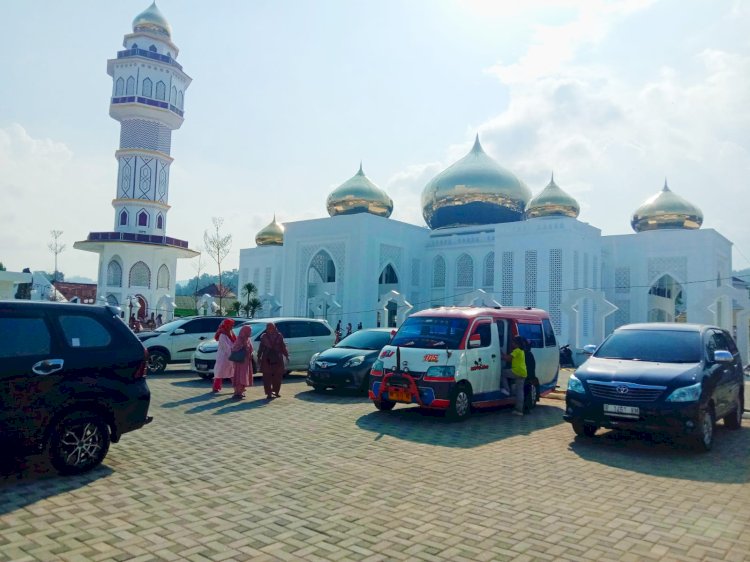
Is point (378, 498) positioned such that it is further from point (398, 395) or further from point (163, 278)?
point (163, 278)

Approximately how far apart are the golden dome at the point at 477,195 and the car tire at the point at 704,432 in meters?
→ 25.6

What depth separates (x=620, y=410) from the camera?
21.9ft

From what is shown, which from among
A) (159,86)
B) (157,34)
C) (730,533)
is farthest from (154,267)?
(730,533)

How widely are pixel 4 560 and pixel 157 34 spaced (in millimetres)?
46923

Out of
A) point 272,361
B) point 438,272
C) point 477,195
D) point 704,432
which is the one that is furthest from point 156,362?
point 477,195

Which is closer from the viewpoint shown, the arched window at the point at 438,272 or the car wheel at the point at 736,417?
the car wheel at the point at 736,417

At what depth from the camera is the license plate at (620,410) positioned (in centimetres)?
657

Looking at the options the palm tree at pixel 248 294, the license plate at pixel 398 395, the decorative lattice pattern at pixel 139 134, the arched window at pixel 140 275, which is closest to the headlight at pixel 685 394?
the license plate at pixel 398 395

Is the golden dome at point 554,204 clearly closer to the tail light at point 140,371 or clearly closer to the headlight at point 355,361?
the headlight at point 355,361

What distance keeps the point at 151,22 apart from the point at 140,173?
1178cm

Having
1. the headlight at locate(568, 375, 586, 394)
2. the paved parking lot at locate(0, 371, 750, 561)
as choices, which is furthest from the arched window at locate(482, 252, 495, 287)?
the headlight at locate(568, 375, 586, 394)

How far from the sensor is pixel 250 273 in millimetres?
38219

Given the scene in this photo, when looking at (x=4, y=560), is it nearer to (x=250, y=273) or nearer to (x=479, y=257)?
(x=479, y=257)

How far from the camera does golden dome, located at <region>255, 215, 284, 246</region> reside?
38.5m
